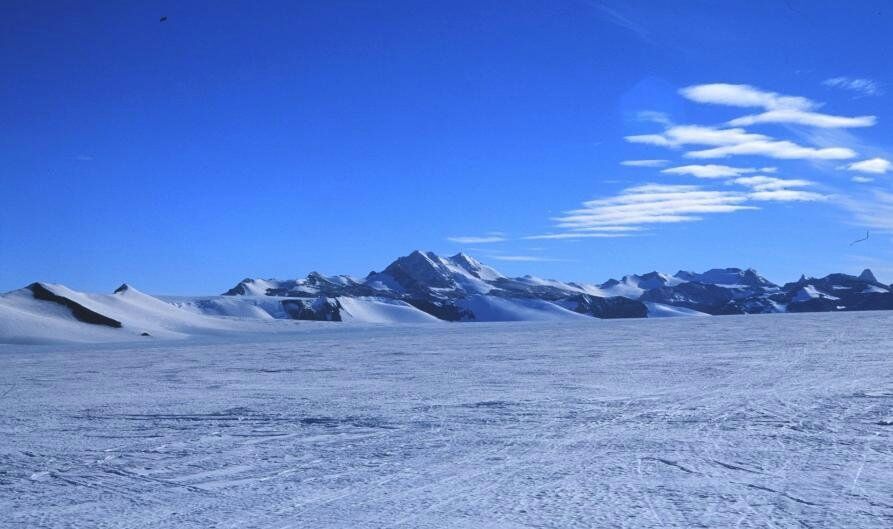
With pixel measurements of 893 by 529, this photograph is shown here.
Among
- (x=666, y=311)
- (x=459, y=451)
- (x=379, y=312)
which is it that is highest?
(x=379, y=312)

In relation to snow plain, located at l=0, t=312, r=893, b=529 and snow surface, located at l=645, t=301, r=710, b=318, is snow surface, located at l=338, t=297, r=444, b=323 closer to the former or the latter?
snow surface, located at l=645, t=301, r=710, b=318

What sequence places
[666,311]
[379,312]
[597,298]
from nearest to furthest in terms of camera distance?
[379,312] < [597,298] < [666,311]

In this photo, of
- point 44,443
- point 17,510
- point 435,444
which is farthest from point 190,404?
point 17,510

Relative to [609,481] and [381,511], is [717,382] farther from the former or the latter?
[381,511]

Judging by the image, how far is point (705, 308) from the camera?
548ft

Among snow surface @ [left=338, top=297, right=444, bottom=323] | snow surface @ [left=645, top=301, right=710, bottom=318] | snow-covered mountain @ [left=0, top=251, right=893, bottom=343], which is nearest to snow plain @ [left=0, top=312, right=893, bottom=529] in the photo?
snow-covered mountain @ [left=0, top=251, right=893, bottom=343]

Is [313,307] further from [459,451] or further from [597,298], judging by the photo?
[459,451]

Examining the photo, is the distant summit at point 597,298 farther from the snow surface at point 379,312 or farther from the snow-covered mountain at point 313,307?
the snow surface at point 379,312

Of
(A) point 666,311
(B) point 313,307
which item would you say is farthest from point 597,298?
(B) point 313,307

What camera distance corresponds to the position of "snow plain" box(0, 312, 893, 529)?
4.87 meters

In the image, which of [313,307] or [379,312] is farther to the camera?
[379,312]

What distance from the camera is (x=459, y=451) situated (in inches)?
270

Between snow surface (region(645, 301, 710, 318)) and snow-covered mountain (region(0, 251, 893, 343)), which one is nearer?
snow-covered mountain (region(0, 251, 893, 343))

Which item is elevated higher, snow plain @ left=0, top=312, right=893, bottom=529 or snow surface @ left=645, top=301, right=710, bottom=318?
snow surface @ left=645, top=301, right=710, bottom=318
